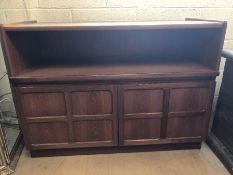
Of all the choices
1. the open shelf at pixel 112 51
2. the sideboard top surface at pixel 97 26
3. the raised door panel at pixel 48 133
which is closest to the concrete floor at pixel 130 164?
the raised door panel at pixel 48 133

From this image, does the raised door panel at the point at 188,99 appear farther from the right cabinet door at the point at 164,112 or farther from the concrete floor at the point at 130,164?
the concrete floor at the point at 130,164

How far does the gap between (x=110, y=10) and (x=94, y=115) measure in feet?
2.37

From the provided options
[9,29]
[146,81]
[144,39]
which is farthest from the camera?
[144,39]

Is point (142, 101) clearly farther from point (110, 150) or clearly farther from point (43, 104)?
point (43, 104)

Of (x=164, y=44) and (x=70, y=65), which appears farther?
(x=164, y=44)

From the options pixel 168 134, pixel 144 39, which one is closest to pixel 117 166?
pixel 168 134

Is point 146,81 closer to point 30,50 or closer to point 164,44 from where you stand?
point 164,44

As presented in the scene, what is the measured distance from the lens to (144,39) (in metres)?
1.51

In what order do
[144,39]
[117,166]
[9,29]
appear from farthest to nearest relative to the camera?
1. [144,39]
2. [117,166]
3. [9,29]

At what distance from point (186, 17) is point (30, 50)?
1.09m

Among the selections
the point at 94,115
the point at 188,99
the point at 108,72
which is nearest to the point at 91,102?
the point at 94,115

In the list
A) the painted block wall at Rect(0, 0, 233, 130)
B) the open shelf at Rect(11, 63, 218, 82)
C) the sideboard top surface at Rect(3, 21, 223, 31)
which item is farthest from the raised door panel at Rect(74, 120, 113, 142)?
the painted block wall at Rect(0, 0, 233, 130)

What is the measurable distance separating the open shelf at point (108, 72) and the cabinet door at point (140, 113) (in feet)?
0.26

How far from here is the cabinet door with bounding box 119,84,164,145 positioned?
1.28 m
